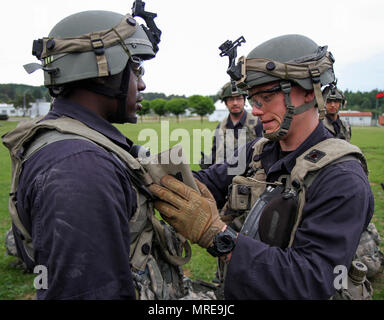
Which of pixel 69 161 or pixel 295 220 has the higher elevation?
pixel 69 161

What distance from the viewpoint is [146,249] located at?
2270 millimetres

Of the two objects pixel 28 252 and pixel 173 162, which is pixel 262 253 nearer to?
pixel 173 162

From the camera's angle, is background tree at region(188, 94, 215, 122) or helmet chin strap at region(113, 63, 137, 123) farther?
background tree at region(188, 94, 215, 122)

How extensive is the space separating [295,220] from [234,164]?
127 cm

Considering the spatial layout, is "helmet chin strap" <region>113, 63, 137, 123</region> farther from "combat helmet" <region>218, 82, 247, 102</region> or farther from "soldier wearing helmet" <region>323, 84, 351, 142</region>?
"soldier wearing helmet" <region>323, 84, 351, 142</region>

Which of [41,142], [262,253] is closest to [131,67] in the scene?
[41,142]

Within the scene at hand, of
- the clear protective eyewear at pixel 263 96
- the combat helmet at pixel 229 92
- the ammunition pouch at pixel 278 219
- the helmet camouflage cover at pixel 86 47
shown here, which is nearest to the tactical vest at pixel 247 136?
the combat helmet at pixel 229 92

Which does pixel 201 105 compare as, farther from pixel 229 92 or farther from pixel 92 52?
pixel 92 52

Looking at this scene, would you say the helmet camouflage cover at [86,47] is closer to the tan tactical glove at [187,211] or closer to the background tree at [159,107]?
the tan tactical glove at [187,211]

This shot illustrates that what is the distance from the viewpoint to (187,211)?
234 cm

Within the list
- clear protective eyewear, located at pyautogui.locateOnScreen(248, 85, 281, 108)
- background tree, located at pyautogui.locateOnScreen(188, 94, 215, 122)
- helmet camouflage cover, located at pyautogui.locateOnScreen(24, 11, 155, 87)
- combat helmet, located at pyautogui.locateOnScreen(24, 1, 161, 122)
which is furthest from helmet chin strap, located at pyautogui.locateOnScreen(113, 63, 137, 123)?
background tree, located at pyautogui.locateOnScreen(188, 94, 215, 122)

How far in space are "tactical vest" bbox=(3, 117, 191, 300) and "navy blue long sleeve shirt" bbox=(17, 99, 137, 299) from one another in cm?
15

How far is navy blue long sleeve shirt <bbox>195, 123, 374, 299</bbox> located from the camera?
215cm
